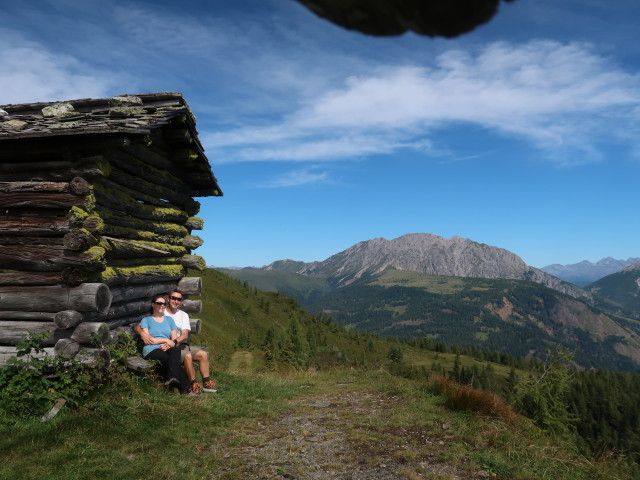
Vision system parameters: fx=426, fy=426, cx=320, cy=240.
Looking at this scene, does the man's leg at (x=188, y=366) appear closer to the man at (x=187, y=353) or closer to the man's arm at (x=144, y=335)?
the man at (x=187, y=353)

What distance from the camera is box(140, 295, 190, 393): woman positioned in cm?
1138

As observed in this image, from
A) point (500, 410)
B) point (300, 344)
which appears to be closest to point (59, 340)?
point (500, 410)

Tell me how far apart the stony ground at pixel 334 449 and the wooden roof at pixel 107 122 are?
7387 millimetres

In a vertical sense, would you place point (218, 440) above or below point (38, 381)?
below

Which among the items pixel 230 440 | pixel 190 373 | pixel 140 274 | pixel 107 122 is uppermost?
pixel 107 122

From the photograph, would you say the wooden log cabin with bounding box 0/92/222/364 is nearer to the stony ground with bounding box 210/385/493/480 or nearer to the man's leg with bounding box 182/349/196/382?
the man's leg with bounding box 182/349/196/382

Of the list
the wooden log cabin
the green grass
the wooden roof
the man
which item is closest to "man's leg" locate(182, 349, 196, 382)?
the man

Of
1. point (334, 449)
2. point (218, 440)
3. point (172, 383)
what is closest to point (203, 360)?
point (172, 383)

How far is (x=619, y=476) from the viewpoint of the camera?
7.85 m

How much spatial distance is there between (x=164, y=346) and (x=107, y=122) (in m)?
5.95

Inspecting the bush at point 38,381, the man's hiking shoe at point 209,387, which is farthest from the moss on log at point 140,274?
the man's hiking shoe at point 209,387

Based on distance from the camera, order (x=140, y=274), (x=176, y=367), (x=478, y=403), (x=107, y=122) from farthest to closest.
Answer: (x=140, y=274)
(x=176, y=367)
(x=478, y=403)
(x=107, y=122)

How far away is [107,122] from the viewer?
34.0 feet

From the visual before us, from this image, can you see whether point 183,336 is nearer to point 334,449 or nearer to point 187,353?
point 187,353
